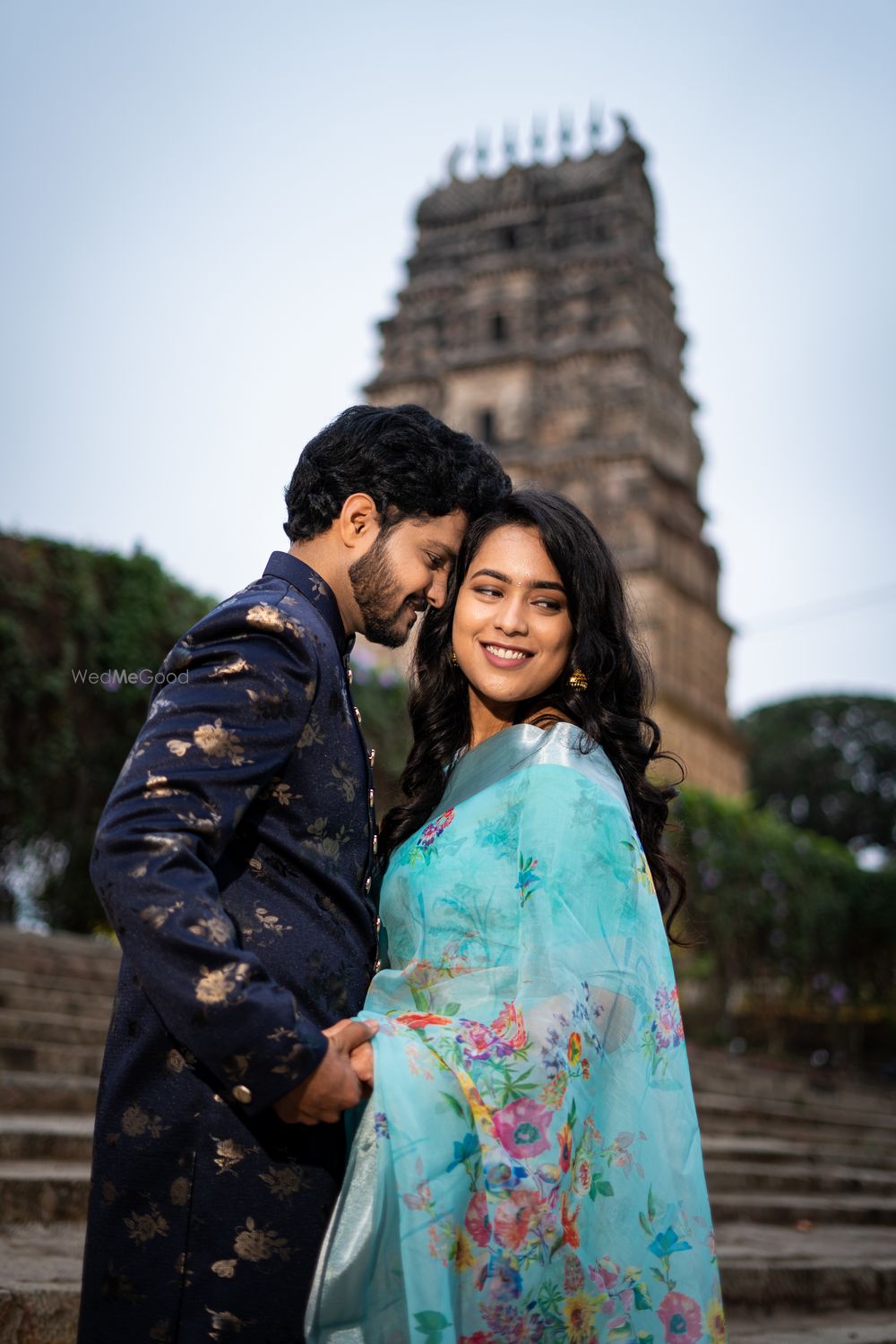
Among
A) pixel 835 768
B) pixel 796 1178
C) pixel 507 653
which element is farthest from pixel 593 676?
pixel 835 768

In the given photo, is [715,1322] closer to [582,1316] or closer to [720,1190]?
[582,1316]

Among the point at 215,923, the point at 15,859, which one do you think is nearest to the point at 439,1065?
the point at 215,923

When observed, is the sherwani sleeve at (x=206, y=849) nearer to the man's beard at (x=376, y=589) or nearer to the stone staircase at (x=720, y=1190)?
the man's beard at (x=376, y=589)

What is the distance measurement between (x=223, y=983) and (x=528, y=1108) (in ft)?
1.79

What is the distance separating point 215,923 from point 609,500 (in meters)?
32.0

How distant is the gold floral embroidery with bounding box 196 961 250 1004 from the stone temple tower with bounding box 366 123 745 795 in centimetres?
3019

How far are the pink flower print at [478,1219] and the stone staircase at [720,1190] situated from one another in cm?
151

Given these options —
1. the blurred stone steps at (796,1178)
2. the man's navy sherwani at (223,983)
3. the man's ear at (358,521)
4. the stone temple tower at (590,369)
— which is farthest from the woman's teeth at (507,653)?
the stone temple tower at (590,369)

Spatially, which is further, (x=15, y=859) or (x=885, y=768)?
(x=885, y=768)

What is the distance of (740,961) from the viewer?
70.6 ft

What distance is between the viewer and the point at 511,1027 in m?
1.98

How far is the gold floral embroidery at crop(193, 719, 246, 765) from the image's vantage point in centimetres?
185

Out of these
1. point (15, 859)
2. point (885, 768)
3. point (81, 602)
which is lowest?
point (15, 859)

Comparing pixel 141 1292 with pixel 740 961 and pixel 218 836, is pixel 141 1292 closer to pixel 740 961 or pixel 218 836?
pixel 218 836
